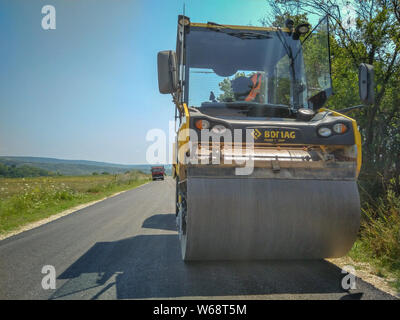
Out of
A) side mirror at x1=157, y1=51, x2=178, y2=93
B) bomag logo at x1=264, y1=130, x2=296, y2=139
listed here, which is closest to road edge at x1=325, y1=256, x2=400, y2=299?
bomag logo at x1=264, y1=130, x2=296, y2=139

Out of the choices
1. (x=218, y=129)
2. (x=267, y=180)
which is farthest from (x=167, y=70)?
Result: (x=267, y=180)

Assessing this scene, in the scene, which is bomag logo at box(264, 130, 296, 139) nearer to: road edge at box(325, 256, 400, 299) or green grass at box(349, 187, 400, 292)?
road edge at box(325, 256, 400, 299)

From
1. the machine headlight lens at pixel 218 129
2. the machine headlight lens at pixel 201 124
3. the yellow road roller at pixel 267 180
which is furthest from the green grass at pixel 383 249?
the machine headlight lens at pixel 201 124

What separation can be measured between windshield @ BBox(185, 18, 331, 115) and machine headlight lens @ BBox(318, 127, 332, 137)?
1.01 m

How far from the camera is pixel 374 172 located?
7.01 metres

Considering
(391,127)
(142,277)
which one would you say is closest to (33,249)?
(142,277)

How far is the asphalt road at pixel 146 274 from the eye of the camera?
10.8 feet

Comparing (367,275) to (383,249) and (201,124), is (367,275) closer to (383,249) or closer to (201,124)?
(383,249)

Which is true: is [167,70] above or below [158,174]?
above

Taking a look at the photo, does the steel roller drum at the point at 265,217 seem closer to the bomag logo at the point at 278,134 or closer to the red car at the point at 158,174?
the bomag logo at the point at 278,134

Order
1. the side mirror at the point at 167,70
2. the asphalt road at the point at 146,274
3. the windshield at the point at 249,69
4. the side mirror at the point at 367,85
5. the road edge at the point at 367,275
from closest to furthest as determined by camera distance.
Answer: the asphalt road at the point at 146,274
the road edge at the point at 367,275
the side mirror at the point at 367,85
the side mirror at the point at 167,70
the windshield at the point at 249,69

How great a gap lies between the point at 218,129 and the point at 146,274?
1973mm

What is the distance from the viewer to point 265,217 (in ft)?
11.6

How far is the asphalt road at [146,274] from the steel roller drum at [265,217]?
344mm
